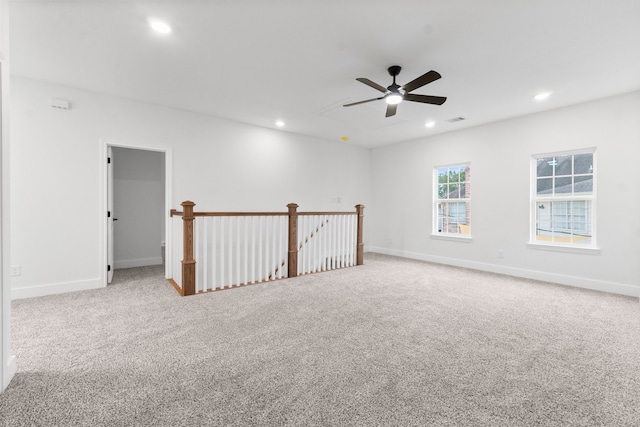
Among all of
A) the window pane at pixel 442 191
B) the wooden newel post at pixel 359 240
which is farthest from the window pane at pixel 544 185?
the wooden newel post at pixel 359 240

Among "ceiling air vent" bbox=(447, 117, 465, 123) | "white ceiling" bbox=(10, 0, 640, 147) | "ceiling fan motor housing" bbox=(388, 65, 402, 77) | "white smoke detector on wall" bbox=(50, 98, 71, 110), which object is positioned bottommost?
"white smoke detector on wall" bbox=(50, 98, 71, 110)

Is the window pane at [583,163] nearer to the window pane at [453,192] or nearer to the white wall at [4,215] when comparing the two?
the window pane at [453,192]

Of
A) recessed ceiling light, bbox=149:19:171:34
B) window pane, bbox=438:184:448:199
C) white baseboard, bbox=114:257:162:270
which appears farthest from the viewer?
window pane, bbox=438:184:448:199

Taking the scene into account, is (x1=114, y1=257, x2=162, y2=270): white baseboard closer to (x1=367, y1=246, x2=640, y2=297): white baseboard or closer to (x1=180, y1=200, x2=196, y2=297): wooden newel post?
(x1=180, y1=200, x2=196, y2=297): wooden newel post

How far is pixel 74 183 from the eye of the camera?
146 inches

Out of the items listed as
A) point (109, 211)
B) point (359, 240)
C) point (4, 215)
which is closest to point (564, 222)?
point (359, 240)

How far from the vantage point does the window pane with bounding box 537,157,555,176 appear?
14.6 feet

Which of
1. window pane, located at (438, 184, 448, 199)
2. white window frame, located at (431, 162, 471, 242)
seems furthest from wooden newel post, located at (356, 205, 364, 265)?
window pane, located at (438, 184, 448, 199)

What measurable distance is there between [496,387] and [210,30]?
3.51 meters

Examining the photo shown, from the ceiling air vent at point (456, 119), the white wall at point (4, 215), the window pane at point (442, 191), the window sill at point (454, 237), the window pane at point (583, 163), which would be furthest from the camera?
the window pane at point (442, 191)

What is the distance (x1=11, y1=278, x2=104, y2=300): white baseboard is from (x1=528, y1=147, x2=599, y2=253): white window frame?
656 centimetres

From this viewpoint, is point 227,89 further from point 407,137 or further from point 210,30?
point 407,137

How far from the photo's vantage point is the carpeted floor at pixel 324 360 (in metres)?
1.53

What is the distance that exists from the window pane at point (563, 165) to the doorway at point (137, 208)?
260 inches
